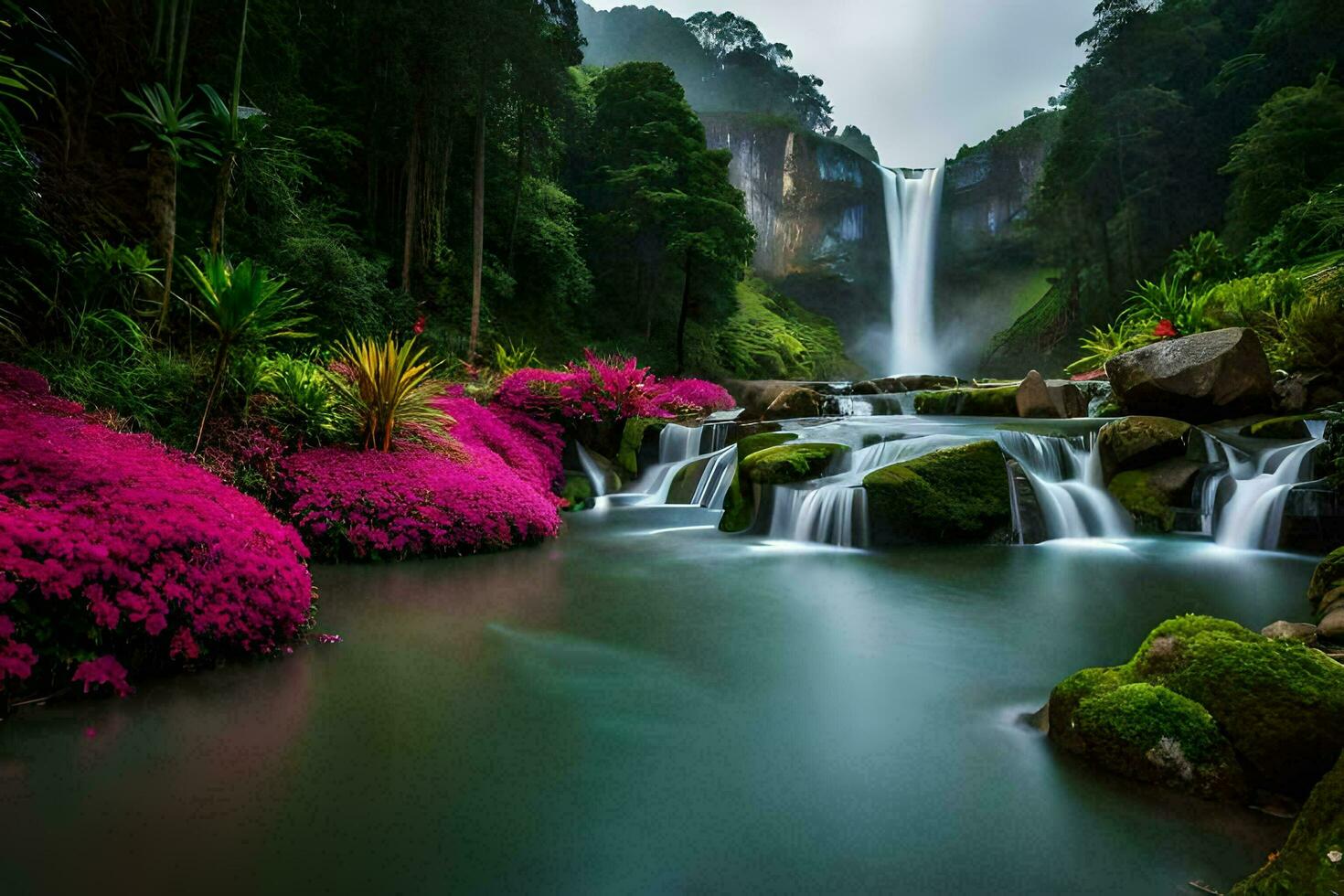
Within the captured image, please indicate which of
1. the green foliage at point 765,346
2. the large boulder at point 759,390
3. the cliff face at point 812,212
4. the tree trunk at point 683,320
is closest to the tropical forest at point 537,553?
the large boulder at point 759,390

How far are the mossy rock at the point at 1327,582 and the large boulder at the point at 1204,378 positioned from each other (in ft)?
14.3

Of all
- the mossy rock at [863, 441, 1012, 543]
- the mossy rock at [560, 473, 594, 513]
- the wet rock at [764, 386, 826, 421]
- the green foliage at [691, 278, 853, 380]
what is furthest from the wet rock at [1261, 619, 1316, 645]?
the green foliage at [691, 278, 853, 380]

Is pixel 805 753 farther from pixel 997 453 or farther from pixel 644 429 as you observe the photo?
pixel 644 429

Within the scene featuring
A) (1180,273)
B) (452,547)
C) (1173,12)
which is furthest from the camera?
(1173,12)

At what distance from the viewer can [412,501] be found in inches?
248

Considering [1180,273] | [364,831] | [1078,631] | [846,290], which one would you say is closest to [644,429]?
[1078,631]

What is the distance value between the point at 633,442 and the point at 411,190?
8.05 m

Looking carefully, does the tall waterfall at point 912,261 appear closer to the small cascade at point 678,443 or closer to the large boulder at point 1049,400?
the large boulder at point 1049,400

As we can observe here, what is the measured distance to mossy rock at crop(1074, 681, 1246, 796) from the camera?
2359 mm

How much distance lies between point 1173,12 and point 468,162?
73.7 ft

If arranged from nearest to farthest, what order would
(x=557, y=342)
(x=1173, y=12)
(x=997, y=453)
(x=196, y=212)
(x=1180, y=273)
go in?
(x=997, y=453) → (x=196, y=212) → (x=1180, y=273) → (x=557, y=342) → (x=1173, y=12)

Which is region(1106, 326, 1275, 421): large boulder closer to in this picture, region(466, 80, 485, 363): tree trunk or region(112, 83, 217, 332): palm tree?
region(112, 83, 217, 332): palm tree

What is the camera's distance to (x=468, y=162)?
18047 mm

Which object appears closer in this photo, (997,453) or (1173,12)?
(997,453)
